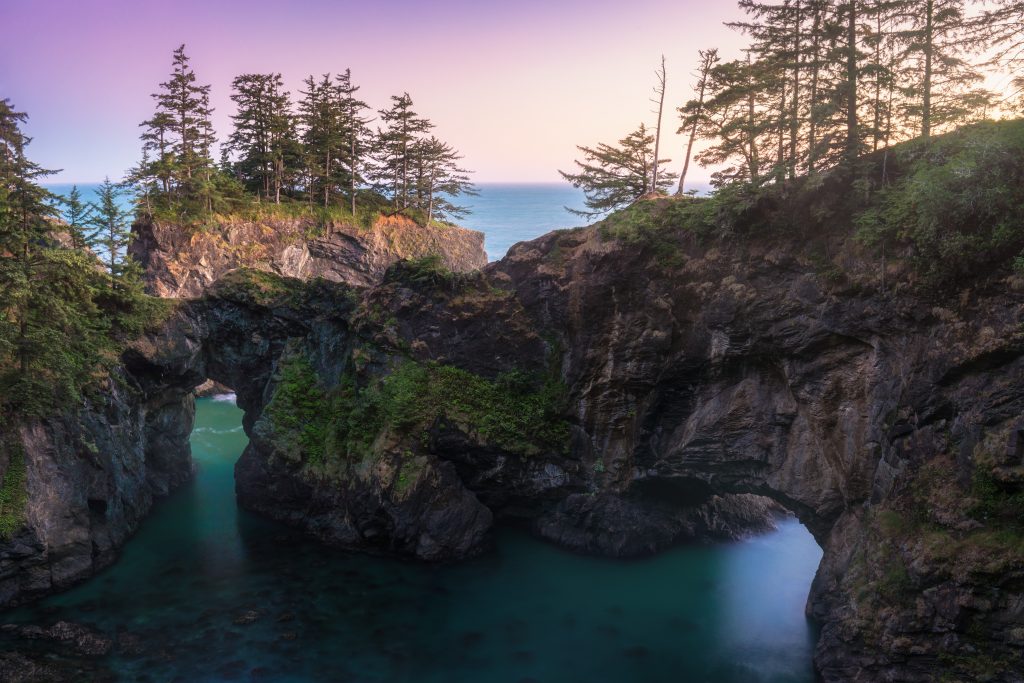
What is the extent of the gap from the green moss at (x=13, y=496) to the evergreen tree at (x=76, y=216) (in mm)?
8690

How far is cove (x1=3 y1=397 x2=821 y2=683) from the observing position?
693 inches

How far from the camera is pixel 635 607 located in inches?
826

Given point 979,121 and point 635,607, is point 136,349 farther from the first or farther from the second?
point 979,121

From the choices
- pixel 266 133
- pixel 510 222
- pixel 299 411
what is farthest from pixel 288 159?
pixel 510 222

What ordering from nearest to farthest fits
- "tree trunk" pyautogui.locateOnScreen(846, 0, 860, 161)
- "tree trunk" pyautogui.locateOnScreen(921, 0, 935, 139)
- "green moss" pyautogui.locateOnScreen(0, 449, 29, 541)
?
1. "tree trunk" pyautogui.locateOnScreen(921, 0, 935, 139)
2. "tree trunk" pyautogui.locateOnScreen(846, 0, 860, 161)
3. "green moss" pyautogui.locateOnScreen(0, 449, 29, 541)

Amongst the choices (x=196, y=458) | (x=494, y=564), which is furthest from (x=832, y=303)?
(x=196, y=458)

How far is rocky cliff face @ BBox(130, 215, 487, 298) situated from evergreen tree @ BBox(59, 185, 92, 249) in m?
14.7

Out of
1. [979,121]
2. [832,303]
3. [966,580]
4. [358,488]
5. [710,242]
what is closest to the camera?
[966,580]

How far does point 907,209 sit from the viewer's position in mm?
15898

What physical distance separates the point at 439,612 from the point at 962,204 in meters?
20.0

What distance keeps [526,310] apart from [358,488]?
33.7ft

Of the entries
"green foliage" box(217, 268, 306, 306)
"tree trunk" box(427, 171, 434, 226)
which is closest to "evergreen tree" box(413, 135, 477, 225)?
"tree trunk" box(427, 171, 434, 226)

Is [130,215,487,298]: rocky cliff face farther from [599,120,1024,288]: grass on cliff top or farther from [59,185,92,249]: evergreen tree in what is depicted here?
[599,120,1024,288]: grass on cliff top

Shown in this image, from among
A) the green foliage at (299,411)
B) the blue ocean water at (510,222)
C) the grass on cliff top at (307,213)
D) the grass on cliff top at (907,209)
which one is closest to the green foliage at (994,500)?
the grass on cliff top at (907,209)
